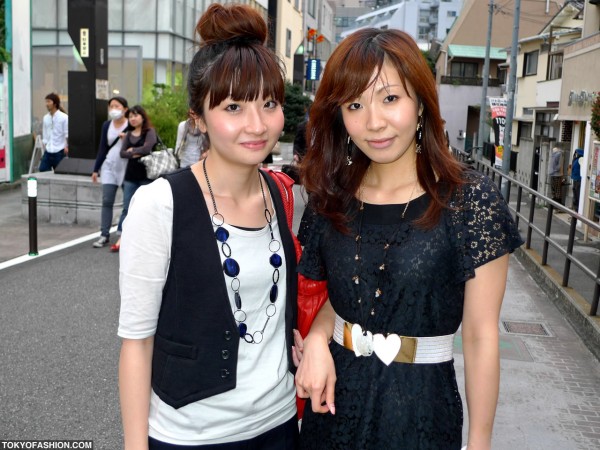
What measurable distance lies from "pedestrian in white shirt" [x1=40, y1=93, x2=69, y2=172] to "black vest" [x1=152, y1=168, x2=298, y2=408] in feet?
42.6

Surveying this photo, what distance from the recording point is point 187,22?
999 inches

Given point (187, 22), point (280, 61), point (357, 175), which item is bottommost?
point (357, 175)

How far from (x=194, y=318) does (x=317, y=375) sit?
39 centimetres

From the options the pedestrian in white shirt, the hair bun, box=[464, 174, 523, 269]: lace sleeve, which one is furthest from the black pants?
the pedestrian in white shirt

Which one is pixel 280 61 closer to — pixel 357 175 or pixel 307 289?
pixel 357 175

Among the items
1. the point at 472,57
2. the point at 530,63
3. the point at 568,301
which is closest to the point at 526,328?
the point at 568,301

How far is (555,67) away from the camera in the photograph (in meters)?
29.4

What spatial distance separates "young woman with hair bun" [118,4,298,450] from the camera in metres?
1.80

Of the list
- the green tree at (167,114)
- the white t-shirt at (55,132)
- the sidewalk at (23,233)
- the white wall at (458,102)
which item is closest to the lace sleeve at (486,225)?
the sidewalk at (23,233)

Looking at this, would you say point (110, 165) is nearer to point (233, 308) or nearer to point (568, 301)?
point (568, 301)

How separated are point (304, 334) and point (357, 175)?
1.74 feet

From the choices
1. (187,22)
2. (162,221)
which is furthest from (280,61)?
(187,22)

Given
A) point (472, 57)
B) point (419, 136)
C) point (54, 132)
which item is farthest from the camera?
point (472, 57)

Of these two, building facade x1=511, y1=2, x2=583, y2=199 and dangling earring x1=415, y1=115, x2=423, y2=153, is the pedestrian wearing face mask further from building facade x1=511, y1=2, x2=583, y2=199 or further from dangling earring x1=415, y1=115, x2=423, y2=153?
building facade x1=511, y1=2, x2=583, y2=199
